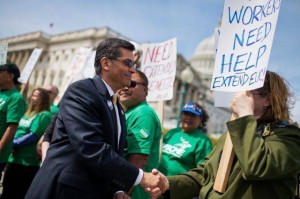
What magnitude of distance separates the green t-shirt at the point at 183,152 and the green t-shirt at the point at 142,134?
3.83 ft

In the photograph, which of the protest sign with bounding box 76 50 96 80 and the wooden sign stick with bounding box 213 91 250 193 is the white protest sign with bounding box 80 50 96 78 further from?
the wooden sign stick with bounding box 213 91 250 193

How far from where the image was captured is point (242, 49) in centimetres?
224

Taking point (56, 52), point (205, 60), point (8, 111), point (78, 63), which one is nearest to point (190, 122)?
point (8, 111)

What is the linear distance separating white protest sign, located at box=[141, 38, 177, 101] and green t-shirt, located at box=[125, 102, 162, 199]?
1.88 m

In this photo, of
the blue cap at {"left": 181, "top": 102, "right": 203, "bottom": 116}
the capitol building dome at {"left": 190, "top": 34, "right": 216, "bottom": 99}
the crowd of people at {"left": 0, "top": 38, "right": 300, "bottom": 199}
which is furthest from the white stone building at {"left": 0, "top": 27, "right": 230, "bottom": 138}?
the crowd of people at {"left": 0, "top": 38, "right": 300, "bottom": 199}

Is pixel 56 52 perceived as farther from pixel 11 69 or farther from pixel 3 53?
pixel 11 69

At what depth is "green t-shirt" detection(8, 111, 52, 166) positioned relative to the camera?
4562mm

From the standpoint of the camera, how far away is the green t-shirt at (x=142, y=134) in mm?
2832

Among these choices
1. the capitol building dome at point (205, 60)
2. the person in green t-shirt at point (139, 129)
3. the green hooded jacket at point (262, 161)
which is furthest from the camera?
the capitol building dome at point (205, 60)

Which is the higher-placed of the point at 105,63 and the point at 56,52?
the point at 56,52

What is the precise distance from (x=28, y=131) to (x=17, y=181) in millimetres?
656

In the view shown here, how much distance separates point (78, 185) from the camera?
2006 mm

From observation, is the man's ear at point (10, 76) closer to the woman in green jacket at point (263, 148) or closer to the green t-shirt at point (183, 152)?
the green t-shirt at point (183, 152)

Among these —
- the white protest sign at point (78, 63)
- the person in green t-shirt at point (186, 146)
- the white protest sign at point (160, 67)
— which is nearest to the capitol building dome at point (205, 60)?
the white protest sign at point (78, 63)
